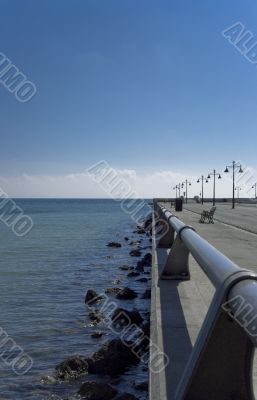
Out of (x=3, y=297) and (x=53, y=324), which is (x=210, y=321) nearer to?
(x=53, y=324)

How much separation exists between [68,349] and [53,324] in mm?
1931

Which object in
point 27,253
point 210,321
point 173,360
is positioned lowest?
point 27,253

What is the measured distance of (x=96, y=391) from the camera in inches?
273

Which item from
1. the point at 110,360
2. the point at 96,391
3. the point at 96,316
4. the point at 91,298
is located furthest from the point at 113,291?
the point at 96,391

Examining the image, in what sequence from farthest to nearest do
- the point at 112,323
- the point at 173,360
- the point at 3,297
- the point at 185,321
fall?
the point at 3,297, the point at 112,323, the point at 185,321, the point at 173,360

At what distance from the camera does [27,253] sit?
29.2 metres

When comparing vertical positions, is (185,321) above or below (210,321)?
below

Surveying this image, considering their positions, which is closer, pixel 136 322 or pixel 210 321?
pixel 210 321

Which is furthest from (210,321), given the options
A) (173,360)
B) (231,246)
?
(231,246)

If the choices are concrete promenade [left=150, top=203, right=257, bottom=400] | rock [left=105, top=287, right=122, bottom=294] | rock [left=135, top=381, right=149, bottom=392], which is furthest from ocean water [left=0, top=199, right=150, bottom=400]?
concrete promenade [left=150, top=203, right=257, bottom=400]

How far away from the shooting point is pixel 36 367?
8805mm

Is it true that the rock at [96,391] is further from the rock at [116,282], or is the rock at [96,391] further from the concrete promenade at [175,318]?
the rock at [116,282]

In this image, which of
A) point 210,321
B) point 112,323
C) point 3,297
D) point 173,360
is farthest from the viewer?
point 3,297

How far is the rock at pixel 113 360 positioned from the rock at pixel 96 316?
3391mm
